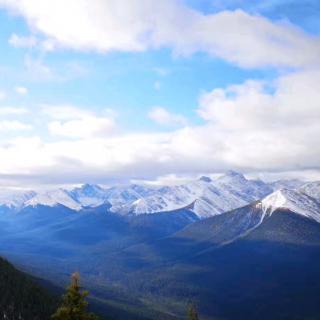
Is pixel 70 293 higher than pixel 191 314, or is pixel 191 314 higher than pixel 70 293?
pixel 70 293

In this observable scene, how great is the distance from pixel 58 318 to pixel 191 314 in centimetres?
2624

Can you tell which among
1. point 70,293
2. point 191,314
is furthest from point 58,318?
point 191,314

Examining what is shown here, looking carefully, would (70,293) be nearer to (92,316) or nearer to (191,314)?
(92,316)

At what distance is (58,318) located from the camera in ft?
179

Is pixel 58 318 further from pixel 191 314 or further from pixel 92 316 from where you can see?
pixel 191 314

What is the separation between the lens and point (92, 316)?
5556cm

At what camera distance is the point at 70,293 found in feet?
178

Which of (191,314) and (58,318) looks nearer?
(58,318)

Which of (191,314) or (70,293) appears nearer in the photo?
(70,293)

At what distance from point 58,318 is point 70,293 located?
119 inches

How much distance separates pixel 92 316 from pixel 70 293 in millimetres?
3688

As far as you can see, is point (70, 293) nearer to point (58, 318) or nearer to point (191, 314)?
point (58, 318)

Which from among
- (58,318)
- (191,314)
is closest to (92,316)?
(58,318)
